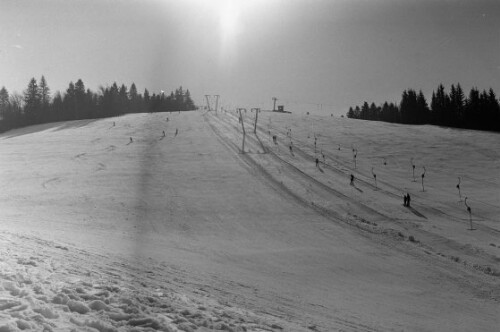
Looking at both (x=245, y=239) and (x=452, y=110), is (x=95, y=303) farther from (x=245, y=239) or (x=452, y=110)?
(x=452, y=110)

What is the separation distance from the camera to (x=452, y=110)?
299 feet

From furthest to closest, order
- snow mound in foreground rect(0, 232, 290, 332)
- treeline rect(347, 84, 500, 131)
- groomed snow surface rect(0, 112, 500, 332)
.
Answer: treeline rect(347, 84, 500, 131)
groomed snow surface rect(0, 112, 500, 332)
snow mound in foreground rect(0, 232, 290, 332)

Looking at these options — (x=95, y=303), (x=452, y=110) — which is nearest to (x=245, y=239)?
(x=95, y=303)

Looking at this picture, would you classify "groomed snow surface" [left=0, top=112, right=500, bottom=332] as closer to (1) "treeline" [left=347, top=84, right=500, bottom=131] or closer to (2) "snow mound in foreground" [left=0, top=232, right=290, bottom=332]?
(2) "snow mound in foreground" [left=0, top=232, right=290, bottom=332]

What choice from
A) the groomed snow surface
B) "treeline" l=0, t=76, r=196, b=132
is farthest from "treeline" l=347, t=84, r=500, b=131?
"treeline" l=0, t=76, r=196, b=132

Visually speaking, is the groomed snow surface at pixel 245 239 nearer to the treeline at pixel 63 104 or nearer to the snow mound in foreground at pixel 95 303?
the snow mound in foreground at pixel 95 303

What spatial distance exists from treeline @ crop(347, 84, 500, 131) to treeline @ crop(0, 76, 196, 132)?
67.9m

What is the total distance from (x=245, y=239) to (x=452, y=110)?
87645 millimetres

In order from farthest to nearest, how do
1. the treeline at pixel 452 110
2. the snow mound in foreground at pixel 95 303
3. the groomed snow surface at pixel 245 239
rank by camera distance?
the treeline at pixel 452 110, the groomed snow surface at pixel 245 239, the snow mound in foreground at pixel 95 303

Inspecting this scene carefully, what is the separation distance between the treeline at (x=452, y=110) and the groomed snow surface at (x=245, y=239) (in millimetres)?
42874

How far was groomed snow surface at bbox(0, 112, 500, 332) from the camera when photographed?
6.72 m

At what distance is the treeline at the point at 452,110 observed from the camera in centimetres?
8450

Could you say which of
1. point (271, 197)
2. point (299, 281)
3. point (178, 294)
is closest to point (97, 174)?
point (271, 197)

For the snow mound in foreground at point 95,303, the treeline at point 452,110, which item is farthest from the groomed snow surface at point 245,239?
the treeline at point 452,110
